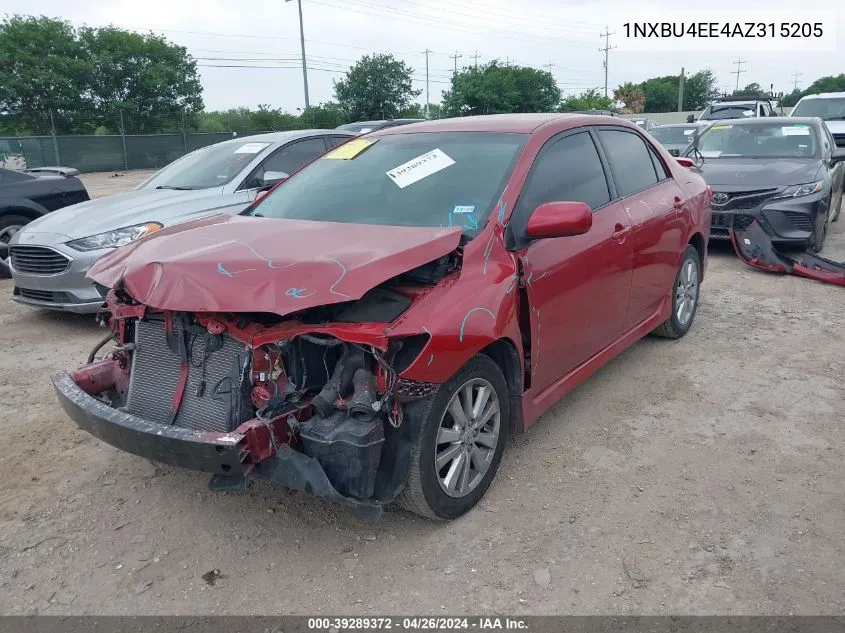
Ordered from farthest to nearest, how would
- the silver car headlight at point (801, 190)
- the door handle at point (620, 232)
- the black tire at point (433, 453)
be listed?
the silver car headlight at point (801, 190), the door handle at point (620, 232), the black tire at point (433, 453)

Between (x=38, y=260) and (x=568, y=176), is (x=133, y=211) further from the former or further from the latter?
(x=568, y=176)

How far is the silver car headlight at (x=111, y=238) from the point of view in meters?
5.99

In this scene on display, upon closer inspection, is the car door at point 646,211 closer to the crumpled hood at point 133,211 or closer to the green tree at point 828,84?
the crumpled hood at point 133,211

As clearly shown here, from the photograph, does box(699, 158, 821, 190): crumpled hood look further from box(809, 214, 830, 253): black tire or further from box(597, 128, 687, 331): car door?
box(597, 128, 687, 331): car door

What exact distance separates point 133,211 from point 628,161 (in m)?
4.25

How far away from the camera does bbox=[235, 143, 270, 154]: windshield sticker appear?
279 inches

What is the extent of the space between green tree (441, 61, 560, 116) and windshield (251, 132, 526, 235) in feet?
143

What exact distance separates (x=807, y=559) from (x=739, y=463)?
81 cm

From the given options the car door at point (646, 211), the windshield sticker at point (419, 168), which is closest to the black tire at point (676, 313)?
the car door at point (646, 211)

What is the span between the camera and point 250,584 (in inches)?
111

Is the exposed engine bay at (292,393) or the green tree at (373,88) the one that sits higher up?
the green tree at (373,88)

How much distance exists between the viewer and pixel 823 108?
16.5m

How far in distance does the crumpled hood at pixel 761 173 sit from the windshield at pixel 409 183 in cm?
514

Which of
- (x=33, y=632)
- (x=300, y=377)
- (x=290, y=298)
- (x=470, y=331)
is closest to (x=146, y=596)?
(x=33, y=632)
